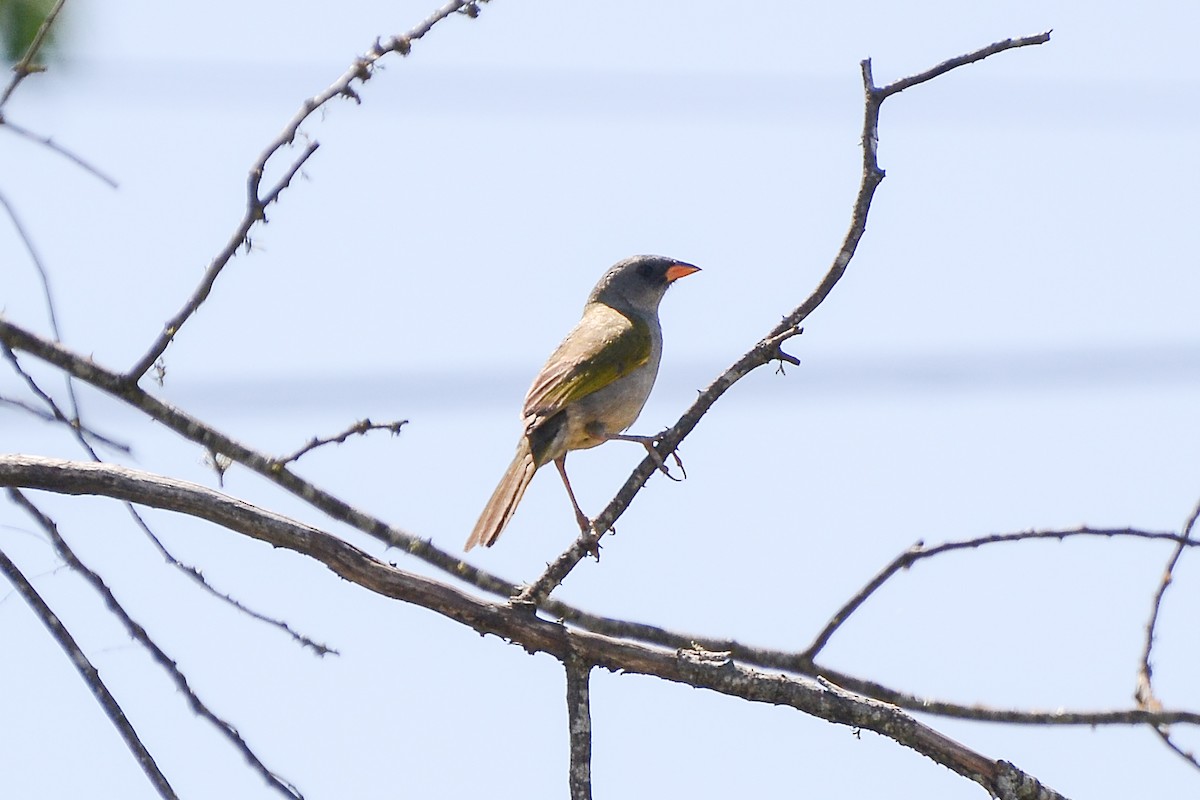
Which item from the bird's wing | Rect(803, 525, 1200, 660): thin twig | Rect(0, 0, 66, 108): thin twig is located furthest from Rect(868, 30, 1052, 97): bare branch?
the bird's wing

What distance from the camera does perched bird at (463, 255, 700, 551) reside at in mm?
5293

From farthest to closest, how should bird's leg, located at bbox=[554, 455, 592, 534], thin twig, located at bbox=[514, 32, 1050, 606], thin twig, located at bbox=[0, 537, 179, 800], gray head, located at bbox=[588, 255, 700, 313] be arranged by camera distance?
1. gray head, located at bbox=[588, 255, 700, 313]
2. bird's leg, located at bbox=[554, 455, 592, 534]
3. thin twig, located at bbox=[514, 32, 1050, 606]
4. thin twig, located at bbox=[0, 537, 179, 800]

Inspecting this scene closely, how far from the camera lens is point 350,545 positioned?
2.69 metres

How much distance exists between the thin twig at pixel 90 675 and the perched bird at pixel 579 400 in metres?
2.50

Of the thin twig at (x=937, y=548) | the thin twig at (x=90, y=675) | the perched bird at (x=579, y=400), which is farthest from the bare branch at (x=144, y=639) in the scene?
the perched bird at (x=579, y=400)

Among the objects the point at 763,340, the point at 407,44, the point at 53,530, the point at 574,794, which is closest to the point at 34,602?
the point at 53,530

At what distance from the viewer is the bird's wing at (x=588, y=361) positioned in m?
5.52

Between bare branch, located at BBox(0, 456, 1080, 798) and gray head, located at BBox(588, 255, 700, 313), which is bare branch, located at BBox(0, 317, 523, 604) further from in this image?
gray head, located at BBox(588, 255, 700, 313)

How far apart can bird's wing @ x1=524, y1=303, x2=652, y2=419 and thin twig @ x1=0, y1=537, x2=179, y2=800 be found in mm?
2930

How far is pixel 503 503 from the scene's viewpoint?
17.3 feet

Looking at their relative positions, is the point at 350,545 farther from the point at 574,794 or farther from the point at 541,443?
the point at 541,443

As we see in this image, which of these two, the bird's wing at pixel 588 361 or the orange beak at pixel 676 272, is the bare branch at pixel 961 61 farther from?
the orange beak at pixel 676 272

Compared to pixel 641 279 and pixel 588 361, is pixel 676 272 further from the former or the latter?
pixel 588 361

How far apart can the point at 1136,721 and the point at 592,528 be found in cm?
136
